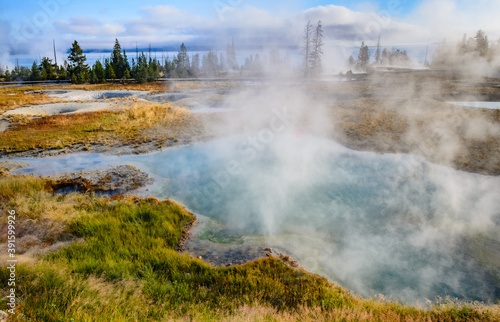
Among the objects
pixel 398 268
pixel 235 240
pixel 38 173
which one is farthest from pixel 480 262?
pixel 38 173

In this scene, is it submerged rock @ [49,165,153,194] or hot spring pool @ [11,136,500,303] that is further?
submerged rock @ [49,165,153,194]

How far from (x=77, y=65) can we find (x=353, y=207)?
7048 cm

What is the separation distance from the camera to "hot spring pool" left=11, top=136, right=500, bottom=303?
683 centimetres

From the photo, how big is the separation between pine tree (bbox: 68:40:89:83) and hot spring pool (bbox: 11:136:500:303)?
54.3 metres

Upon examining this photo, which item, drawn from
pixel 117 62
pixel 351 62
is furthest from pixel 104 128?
pixel 351 62

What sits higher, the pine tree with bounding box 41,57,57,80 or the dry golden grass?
the pine tree with bounding box 41,57,57,80

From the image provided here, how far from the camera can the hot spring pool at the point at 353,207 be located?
6.83 metres

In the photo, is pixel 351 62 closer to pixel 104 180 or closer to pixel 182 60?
pixel 182 60

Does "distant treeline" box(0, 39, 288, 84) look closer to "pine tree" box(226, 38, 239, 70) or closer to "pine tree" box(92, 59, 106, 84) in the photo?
"pine tree" box(92, 59, 106, 84)

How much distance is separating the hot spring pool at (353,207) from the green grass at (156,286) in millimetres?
1362

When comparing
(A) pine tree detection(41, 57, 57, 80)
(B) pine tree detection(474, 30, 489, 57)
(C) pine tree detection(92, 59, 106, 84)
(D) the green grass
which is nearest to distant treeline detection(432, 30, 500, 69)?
(B) pine tree detection(474, 30, 489, 57)

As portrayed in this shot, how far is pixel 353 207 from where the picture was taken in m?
9.97

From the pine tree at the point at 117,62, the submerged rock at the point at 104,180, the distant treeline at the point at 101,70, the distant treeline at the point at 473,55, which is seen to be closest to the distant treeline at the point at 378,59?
the distant treeline at the point at 473,55

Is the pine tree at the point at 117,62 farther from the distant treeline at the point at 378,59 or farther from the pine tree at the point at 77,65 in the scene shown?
the distant treeline at the point at 378,59
